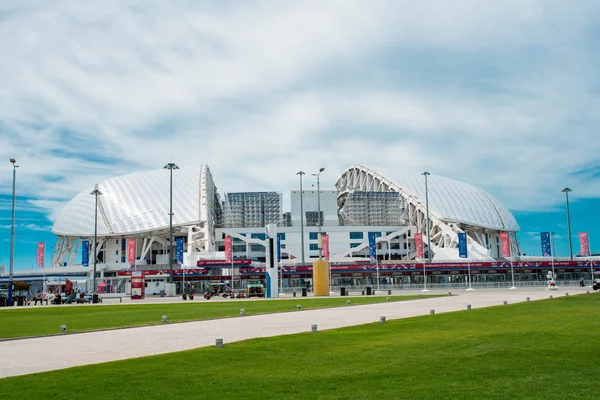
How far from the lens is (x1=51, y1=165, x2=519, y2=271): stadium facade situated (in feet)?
373

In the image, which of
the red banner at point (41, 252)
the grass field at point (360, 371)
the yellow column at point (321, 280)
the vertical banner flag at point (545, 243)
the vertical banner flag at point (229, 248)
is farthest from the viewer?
the red banner at point (41, 252)

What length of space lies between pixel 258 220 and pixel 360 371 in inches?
4298

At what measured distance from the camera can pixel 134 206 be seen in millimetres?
116875

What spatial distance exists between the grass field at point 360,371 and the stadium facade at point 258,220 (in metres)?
91.9

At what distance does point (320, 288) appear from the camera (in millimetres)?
62250

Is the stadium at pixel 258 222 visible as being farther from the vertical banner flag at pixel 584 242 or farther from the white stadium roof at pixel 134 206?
the vertical banner flag at pixel 584 242

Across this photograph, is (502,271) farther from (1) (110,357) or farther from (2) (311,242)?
(1) (110,357)

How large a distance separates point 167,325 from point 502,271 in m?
74.1

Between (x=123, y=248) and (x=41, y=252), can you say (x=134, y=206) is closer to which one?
(x=123, y=248)

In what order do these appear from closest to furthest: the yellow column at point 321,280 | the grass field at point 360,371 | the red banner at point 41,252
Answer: the grass field at point 360,371, the yellow column at point 321,280, the red banner at point 41,252

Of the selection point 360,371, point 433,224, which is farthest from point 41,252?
point 360,371

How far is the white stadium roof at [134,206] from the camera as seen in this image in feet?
370

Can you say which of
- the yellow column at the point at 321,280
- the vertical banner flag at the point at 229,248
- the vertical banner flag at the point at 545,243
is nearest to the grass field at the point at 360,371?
the yellow column at the point at 321,280

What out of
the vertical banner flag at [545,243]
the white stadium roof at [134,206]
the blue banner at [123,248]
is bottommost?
the vertical banner flag at [545,243]
